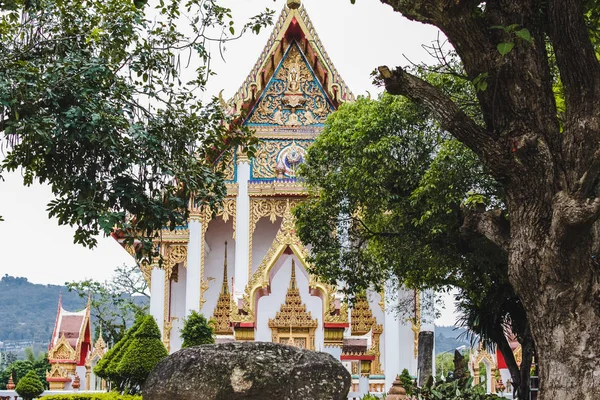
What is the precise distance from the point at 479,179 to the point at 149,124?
461cm

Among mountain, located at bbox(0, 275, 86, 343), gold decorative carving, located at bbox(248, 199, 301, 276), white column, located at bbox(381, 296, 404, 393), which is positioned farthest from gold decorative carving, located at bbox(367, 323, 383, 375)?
mountain, located at bbox(0, 275, 86, 343)

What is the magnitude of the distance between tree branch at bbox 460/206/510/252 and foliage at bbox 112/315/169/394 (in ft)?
28.6

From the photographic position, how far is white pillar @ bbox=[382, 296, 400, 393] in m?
19.8

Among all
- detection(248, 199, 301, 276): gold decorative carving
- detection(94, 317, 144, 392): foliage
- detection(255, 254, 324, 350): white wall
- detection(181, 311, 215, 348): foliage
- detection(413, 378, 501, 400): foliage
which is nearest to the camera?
detection(413, 378, 501, 400): foliage

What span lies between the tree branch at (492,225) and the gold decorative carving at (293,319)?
856cm

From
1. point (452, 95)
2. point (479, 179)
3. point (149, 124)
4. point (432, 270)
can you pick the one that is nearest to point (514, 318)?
point (432, 270)

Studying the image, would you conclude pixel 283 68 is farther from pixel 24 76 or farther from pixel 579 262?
pixel 579 262

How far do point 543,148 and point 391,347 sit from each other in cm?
1407

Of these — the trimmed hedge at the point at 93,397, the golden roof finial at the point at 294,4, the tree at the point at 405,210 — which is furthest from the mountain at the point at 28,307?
the tree at the point at 405,210

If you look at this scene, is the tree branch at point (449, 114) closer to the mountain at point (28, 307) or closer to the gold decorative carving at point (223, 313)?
the gold decorative carving at point (223, 313)

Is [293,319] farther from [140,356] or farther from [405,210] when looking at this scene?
[405,210]

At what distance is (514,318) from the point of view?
45.1ft

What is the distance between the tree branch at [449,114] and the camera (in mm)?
6722

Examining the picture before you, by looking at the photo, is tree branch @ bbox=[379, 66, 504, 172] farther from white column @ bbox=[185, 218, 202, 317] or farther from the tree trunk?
white column @ bbox=[185, 218, 202, 317]
